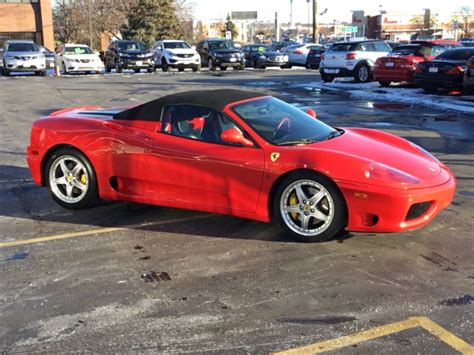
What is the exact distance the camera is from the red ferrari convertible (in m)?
4.48

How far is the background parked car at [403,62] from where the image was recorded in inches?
718

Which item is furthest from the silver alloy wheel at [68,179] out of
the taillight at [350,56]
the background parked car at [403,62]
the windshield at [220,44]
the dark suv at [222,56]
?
the windshield at [220,44]

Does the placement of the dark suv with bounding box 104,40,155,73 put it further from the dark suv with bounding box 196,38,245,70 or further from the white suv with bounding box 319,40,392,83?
the white suv with bounding box 319,40,392,83

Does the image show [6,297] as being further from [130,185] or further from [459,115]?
[459,115]

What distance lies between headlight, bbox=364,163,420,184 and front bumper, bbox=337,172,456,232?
10 cm

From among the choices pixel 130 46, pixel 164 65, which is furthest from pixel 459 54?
pixel 130 46

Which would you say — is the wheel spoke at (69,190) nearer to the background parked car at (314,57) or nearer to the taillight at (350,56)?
the taillight at (350,56)

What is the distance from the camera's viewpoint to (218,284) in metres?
3.97

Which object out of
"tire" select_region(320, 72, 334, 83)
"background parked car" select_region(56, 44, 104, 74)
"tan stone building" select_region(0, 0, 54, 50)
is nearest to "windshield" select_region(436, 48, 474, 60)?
"tire" select_region(320, 72, 334, 83)

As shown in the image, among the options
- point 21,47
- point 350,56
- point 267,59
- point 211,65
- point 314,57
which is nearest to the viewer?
point 350,56

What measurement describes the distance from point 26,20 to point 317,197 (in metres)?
49.5

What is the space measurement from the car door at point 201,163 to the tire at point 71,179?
82cm

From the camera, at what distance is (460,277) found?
4023 millimetres

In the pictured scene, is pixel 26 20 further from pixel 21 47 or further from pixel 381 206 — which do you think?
pixel 381 206
